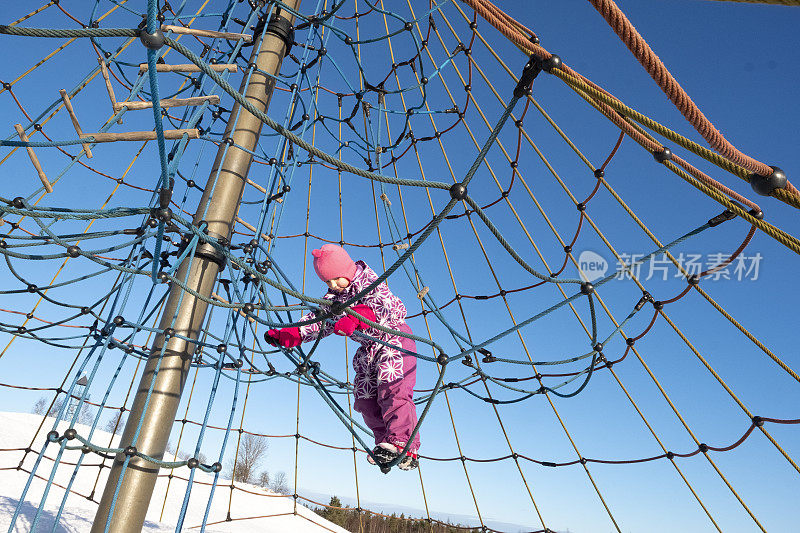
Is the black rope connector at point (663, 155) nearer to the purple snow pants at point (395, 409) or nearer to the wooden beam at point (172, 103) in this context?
the purple snow pants at point (395, 409)

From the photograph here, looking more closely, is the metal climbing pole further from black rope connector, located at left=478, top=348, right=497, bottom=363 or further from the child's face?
black rope connector, located at left=478, top=348, right=497, bottom=363

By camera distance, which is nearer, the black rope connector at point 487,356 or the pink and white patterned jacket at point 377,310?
the pink and white patterned jacket at point 377,310

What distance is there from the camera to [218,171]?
2.81 m

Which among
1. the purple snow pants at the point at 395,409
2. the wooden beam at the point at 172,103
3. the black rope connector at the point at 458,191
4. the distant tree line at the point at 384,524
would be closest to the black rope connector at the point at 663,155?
the black rope connector at the point at 458,191

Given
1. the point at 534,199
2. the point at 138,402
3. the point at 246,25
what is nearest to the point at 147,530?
the point at 138,402

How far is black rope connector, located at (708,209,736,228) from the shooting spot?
193 cm

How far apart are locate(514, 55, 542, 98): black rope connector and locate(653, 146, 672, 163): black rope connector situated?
577mm

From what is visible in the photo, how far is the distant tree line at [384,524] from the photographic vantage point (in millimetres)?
4516

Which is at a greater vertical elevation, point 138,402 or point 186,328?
point 186,328

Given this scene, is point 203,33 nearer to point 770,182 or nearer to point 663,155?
point 663,155

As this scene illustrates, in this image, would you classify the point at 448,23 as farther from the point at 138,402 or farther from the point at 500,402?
the point at 138,402

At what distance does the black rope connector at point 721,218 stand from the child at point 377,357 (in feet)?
4.94

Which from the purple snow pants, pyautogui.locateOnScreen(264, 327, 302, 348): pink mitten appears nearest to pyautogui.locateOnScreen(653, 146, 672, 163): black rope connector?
the purple snow pants

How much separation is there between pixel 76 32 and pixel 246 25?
2386 mm
